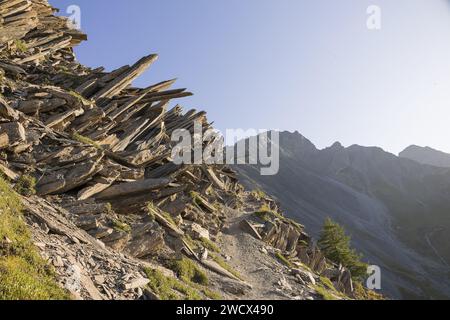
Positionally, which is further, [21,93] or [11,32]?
[11,32]

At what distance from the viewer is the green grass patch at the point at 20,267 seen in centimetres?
1066

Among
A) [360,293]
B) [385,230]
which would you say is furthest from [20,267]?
[385,230]

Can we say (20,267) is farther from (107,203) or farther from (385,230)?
(385,230)

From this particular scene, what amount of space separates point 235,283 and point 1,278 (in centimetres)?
1600

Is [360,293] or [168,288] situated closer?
[168,288]

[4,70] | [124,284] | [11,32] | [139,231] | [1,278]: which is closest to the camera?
[1,278]

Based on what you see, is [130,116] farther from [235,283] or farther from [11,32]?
[235,283]

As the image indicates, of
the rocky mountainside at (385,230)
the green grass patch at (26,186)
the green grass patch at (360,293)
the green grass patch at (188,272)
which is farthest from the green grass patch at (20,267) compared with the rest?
the rocky mountainside at (385,230)

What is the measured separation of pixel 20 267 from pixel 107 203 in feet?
43.9

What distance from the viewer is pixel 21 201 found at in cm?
1825

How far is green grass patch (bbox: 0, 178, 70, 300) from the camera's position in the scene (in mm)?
10664

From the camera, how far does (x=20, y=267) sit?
12.1 m

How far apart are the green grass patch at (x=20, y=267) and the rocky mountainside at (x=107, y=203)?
2.0 inches
